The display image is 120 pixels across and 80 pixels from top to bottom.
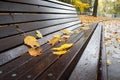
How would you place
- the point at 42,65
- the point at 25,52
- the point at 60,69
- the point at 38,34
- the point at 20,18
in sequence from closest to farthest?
1. the point at 60,69
2. the point at 42,65
3. the point at 25,52
4. the point at 20,18
5. the point at 38,34

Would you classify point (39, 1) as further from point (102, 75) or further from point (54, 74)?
point (54, 74)

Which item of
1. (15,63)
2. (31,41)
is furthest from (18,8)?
(15,63)

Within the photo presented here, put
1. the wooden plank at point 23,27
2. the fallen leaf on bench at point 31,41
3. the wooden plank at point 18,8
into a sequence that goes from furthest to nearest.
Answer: the fallen leaf on bench at point 31,41
the wooden plank at point 18,8
the wooden plank at point 23,27

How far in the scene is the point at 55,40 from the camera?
10.3ft

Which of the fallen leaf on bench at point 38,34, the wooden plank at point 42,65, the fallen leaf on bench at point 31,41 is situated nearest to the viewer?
the wooden plank at point 42,65

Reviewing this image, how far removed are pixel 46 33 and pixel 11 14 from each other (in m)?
1.05

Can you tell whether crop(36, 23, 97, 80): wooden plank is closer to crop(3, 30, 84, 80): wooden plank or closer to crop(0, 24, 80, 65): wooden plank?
crop(3, 30, 84, 80): wooden plank

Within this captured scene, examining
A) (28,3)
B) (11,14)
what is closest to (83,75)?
(11,14)

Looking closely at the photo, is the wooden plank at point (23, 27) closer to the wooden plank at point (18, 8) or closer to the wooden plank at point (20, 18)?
the wooden plank at point (20, 18)

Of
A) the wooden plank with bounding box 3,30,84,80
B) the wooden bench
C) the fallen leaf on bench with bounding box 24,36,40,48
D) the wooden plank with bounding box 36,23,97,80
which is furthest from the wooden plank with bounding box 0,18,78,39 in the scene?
the wooden plank with bounding box 36,23,97,80

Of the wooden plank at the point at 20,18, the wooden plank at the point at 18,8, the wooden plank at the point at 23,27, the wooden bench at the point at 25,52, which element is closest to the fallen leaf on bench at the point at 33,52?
the wooden bench at the point at 25,52

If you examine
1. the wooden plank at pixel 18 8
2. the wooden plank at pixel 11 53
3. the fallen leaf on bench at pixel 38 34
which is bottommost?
the wooden plank at pixel 11 53

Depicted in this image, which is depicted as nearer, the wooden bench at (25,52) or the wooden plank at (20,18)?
the wooden bench at (25,52)

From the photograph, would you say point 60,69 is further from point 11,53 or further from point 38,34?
point 38,34
